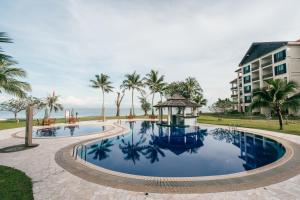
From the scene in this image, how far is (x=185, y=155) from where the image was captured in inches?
469

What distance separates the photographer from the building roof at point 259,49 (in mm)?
37578

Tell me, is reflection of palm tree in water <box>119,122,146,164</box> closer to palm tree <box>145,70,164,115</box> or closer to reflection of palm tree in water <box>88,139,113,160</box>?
reflection of palm tree in water <box>88,139,113,160</box>

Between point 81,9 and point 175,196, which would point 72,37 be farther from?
point 175,196

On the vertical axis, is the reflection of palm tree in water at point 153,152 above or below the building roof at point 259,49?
below

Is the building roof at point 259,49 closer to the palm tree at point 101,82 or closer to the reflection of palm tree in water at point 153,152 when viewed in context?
the reflection of palm tree in water at point 153,152

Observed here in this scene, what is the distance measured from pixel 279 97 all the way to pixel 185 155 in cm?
1333

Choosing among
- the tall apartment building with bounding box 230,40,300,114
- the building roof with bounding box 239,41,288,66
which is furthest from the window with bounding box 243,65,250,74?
the building roof with bounding box 239,41,288,66

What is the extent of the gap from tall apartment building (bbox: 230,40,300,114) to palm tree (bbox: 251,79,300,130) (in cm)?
1350

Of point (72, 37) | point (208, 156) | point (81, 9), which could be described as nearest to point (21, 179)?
point (208, 156)

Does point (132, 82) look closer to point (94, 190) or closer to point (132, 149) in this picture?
point (132, 149)

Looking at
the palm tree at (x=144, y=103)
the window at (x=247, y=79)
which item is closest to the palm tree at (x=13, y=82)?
the palm tree at (x=144, y=103)

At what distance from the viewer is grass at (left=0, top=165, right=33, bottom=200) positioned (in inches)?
205

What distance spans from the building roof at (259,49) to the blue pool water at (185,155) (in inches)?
1182

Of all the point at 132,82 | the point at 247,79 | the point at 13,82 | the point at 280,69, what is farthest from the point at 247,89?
the point at 13,82
